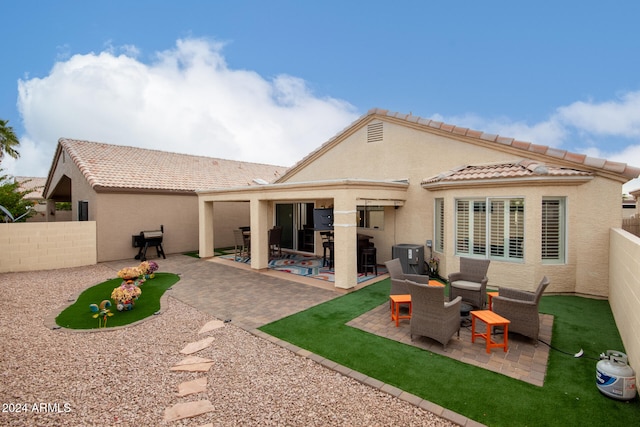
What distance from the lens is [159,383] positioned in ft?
15.8

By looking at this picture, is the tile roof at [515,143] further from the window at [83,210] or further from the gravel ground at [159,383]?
the window at [83,210]

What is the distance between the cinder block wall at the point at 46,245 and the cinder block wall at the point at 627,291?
738 inches

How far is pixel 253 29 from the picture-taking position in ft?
47.8

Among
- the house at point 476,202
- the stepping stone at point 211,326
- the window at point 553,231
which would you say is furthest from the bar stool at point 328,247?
the window at point 553,231

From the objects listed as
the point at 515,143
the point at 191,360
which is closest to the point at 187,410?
the point at 191,360

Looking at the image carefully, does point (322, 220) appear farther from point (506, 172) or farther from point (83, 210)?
point (83, 210)

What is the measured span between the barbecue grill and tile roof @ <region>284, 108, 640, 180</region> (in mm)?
10666

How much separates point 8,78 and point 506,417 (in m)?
27.1

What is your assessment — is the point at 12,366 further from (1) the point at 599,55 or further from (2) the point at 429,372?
(1) the point at 599,55

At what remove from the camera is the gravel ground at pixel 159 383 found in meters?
A: 4.00

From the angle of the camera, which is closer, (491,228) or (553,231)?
(553,231)

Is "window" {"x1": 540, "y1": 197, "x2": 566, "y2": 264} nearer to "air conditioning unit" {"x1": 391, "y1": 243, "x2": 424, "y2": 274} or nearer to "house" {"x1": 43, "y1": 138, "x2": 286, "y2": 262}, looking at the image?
"air conditioning unit" {"x1": 391, "y1": 243, "x2": 424, "y2": 274}

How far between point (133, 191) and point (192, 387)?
14.6 meters

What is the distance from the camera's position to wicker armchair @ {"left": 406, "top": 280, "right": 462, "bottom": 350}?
568 centimetres
